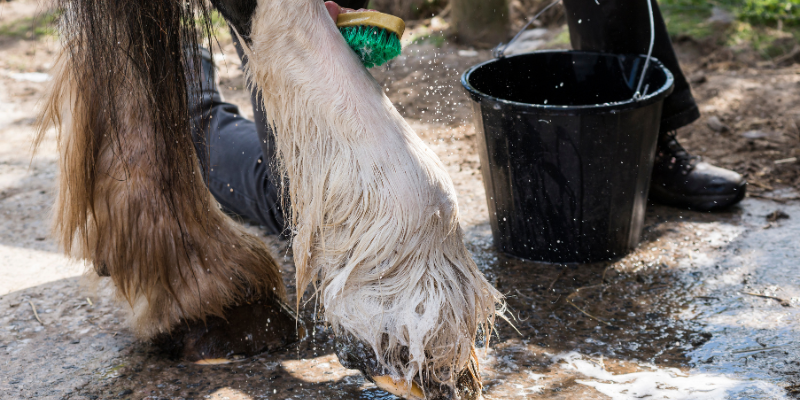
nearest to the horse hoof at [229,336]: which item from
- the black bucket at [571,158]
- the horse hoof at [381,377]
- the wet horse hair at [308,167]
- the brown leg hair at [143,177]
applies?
the brown leg hair at [143,177]

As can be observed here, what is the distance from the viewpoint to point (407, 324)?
110 cm

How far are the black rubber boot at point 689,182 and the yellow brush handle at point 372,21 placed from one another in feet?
4.65

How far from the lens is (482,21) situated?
14.0ft

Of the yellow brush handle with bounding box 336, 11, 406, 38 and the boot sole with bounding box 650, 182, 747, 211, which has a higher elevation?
the yellow brush handle with bounding box 336, 11, 406, 38

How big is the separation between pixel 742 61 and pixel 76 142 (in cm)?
326

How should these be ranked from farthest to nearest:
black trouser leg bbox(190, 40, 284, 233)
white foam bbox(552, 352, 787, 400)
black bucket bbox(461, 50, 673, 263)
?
black trouser leg bbox(190, 40, 284, 233), black bucket bbox(461, 50, 673, 263), white foam bbox(552, 352, 787, 400)

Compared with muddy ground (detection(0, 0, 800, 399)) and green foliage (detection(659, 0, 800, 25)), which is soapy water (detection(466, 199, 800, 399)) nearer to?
muddy ground (detection(0, 0, 800, 399))

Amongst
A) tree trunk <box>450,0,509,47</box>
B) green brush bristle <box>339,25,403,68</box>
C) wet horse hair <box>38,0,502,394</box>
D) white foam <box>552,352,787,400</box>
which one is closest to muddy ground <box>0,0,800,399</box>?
white foam <box>552,352,787,400</box>

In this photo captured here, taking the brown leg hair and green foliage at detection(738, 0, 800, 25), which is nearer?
the brown leg hair

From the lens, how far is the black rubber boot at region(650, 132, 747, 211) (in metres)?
2.20

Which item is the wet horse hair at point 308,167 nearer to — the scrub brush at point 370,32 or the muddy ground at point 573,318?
the scrub brush at point 370,32

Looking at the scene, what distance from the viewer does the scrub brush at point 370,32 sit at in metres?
1.16

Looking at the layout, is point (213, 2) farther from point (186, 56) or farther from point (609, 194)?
point (609, 194)

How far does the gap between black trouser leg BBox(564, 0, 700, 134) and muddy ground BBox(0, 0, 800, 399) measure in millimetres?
355
